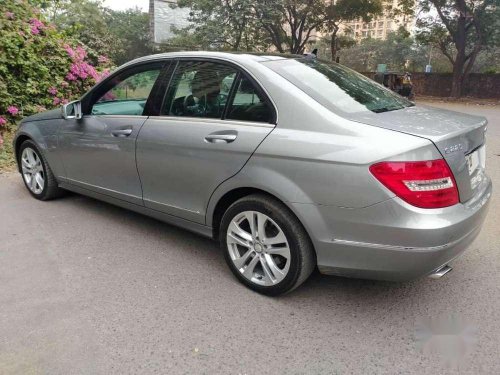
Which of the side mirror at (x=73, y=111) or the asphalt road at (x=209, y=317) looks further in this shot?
the side mirror at (x=73, y=111)

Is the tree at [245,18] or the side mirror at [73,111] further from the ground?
the tree at [245,18]

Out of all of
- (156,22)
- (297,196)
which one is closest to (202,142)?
(297,196)

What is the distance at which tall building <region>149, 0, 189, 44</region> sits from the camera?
82.2 ft

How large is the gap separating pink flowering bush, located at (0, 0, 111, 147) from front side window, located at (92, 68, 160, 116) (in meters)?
4.50

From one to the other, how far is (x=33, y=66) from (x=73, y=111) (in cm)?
458

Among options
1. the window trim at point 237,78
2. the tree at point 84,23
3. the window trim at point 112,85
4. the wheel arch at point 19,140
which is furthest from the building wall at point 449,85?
the window trim at point 237,78

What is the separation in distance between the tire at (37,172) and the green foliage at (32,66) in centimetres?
307

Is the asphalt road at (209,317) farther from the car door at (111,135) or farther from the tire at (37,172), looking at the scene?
the tire at (37,172)

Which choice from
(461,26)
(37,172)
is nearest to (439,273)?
(37,172)

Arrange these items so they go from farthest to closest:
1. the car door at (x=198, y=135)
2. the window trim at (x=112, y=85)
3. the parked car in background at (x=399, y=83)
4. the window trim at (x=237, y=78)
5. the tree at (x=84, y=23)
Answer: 1. the parked car in background at (x=399, y=83)
2. the tree at (x=84, y=23)
3. the window trim at (x=112, y=85)
4. the car door at (x=198, y=135)
5. the window trim at (x=237, y=78)

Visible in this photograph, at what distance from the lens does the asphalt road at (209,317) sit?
7.67 feet

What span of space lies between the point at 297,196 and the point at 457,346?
4.06ft

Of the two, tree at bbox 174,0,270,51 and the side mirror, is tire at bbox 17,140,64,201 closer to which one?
the side mirror

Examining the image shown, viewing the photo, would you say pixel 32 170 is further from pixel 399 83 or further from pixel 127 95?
pixel 399 83
